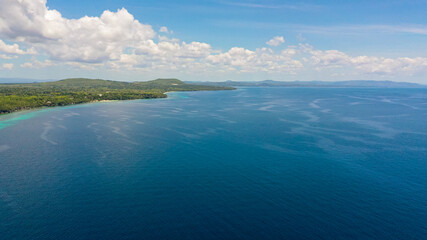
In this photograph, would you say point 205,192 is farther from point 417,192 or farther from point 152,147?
point 417,192

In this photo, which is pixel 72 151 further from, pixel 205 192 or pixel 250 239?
pixel 250 239

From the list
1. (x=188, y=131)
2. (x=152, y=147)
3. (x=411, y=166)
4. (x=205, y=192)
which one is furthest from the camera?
(x=188, y=131)

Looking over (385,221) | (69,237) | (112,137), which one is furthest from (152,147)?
(385,221)

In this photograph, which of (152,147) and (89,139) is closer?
(152,147)

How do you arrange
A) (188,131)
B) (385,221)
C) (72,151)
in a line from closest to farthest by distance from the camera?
(385,221)
(72,151)
(188,131)

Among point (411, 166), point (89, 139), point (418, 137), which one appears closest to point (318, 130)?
point (418, 137)

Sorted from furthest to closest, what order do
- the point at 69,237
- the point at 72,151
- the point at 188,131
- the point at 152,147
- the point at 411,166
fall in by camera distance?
1. the point at 188,131
2. the point at 152,147
3. the point at 72,151
4. the point at 411,166
5. the point at 69,237
